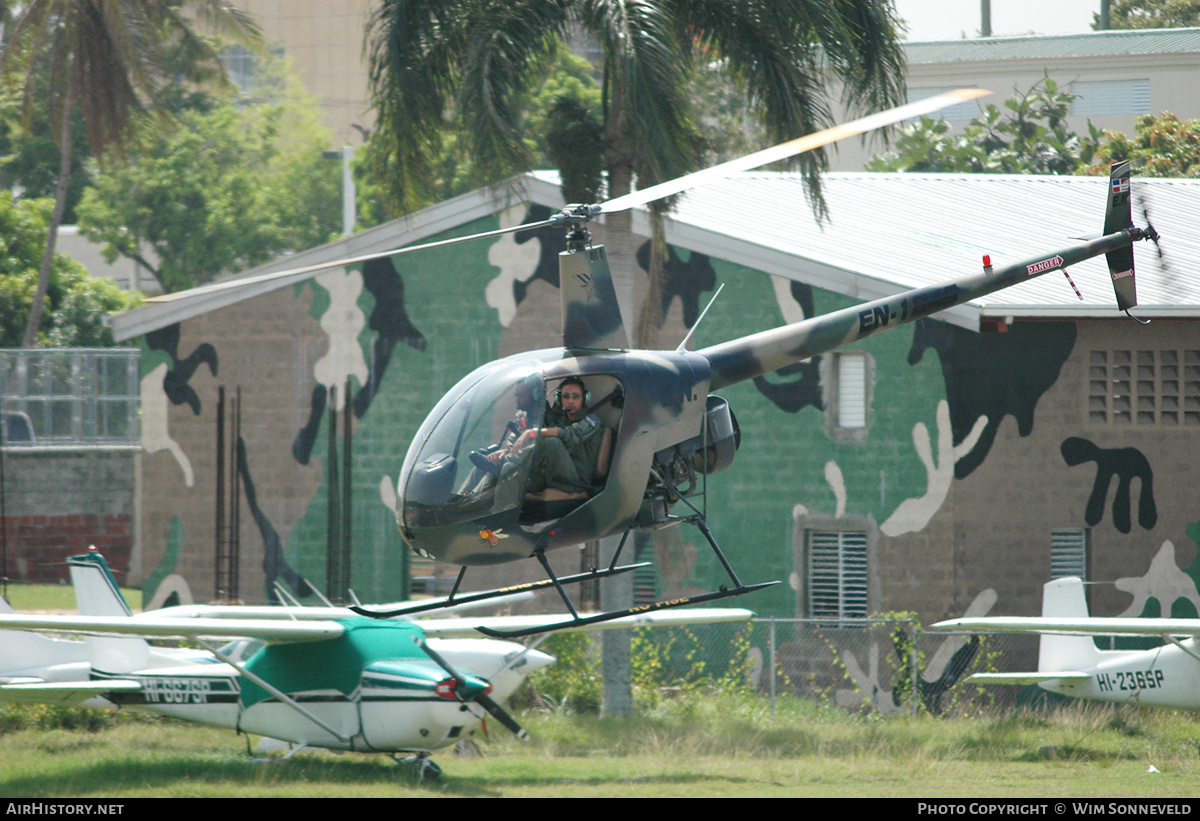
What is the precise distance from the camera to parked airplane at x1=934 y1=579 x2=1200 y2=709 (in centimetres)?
1678

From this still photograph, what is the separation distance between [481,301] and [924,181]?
32.6ft

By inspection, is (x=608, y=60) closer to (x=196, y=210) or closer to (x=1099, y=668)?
(x=1099, y=668)

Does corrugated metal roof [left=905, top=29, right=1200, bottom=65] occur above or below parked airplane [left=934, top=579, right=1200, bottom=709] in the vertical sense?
above

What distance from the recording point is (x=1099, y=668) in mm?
17594

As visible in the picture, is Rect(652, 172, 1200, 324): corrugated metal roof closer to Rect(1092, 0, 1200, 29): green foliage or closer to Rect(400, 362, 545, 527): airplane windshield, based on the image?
Rect(400, 362, 545, 527): airplane windshield

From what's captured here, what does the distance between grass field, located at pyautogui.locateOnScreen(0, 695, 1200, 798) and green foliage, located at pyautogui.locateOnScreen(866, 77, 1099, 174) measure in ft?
74.4

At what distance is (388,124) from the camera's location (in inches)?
643

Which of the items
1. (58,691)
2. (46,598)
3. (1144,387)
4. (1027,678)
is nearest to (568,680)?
(1027,678)

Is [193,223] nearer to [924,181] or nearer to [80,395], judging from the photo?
[80,395]

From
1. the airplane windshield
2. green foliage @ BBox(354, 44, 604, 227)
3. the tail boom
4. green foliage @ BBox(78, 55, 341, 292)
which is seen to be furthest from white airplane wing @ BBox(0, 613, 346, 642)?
green foliage @ BBox(78, 55, 341, 292)

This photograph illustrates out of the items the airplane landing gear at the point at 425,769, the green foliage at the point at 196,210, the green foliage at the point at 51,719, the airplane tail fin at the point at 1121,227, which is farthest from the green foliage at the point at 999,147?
the green foliage at the point at 51,719

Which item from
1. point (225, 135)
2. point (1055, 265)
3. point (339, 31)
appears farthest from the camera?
point (339, 31)

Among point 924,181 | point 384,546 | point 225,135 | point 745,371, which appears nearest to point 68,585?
point 384,546

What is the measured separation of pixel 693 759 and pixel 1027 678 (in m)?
4.79
